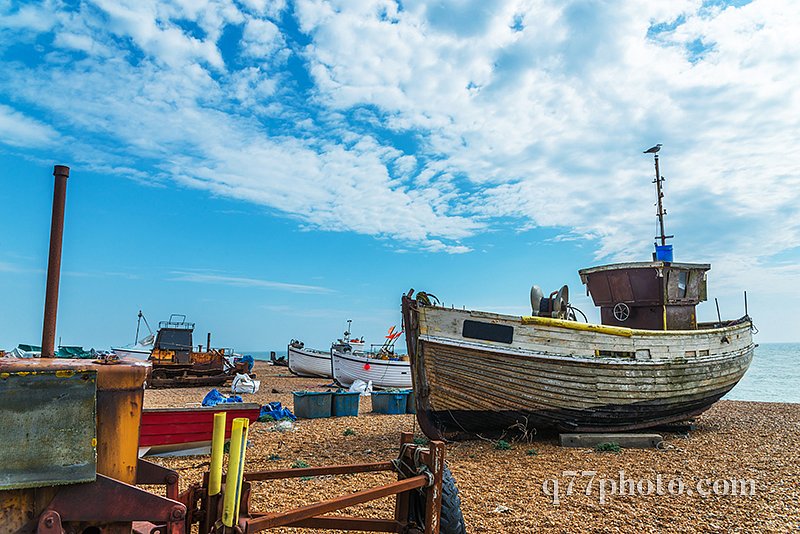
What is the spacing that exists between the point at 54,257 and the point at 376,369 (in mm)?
23929

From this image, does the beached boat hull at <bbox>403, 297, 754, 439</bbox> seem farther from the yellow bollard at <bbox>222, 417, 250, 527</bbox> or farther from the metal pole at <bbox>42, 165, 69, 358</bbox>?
the metal pole at <bbox>42, 165, 69, 358</bbox>

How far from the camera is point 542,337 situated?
945 cm

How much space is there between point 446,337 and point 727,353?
7.04 m

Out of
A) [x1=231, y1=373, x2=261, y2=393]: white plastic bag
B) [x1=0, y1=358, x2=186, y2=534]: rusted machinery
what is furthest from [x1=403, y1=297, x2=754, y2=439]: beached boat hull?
[x1=231, y1=373, x2=261, y2=393]: white plastic bag

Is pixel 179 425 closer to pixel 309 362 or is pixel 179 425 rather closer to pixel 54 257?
pixel 54 257

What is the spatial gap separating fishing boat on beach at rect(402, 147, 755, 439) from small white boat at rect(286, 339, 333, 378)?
966 inches

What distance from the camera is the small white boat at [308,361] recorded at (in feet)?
113

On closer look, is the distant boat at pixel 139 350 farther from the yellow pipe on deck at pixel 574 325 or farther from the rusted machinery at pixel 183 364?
the yellow pipe on deck at pixel 574 325

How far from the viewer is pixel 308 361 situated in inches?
1401

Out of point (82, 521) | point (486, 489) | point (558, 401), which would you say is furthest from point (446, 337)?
point (82, 521)

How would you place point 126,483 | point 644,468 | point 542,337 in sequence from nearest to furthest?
point 126,483 < point 644,468 < point 542,337

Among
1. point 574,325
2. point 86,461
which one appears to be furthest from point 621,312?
point 86,461

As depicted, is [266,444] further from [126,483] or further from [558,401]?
[126,483]

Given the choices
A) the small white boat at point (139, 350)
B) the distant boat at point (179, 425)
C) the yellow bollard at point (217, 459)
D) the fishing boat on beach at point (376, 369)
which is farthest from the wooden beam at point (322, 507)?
the small white boat at point (139, 350)
